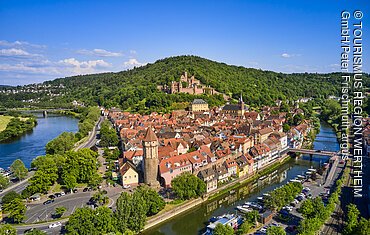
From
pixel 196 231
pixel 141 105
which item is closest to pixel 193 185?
pixel 196 231

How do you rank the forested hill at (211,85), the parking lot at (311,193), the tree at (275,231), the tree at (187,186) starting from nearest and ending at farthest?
the tree at (275,231), the parking lot at (311,193), the tree at (187,186), the forested hill at (211,85)

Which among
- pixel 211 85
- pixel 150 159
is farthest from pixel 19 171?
pixel 211 85

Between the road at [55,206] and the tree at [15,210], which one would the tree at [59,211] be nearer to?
the road at [55,206]

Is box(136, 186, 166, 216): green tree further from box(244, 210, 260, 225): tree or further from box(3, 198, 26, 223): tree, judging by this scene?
box(3, 198, 26, 223): tree

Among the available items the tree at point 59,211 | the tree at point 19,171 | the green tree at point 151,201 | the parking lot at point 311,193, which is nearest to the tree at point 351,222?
the parking lot at point 311,193

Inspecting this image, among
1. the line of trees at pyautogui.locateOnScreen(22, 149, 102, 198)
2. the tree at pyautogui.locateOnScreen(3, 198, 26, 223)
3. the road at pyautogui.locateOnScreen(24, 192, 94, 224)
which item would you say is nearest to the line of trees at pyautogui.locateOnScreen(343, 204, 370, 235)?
the road at pyautogui.locateOnScreen(24, 192, 94, 224)

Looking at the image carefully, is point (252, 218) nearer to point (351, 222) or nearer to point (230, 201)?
point (351, 222)

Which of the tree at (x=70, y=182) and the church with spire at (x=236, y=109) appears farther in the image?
the church with spire at (x=236, y=109)
